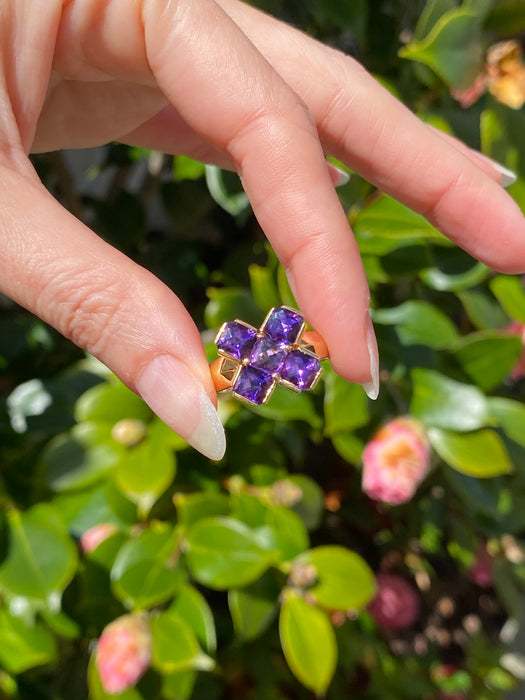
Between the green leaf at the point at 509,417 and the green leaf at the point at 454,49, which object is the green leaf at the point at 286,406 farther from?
the green leaf at the point at 454,49

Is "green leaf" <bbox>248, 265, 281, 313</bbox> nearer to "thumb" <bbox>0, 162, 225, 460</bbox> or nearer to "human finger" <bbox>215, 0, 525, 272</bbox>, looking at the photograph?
"human finger" <bbox>215, 0, 525, 272</bbox>

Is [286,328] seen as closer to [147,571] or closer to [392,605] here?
[147,571]

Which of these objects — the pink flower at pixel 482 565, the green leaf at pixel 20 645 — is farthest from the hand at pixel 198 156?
the pink flower at pixel 482 565

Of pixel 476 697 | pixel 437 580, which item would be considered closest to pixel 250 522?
pixel 476 697

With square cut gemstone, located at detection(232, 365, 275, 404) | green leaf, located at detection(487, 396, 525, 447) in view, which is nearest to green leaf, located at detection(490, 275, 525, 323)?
green leaf, located at detection(487, 396, 525, 447)

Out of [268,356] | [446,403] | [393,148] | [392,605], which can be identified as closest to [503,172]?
[393,148]

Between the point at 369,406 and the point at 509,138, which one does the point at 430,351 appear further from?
the point at 509,138
